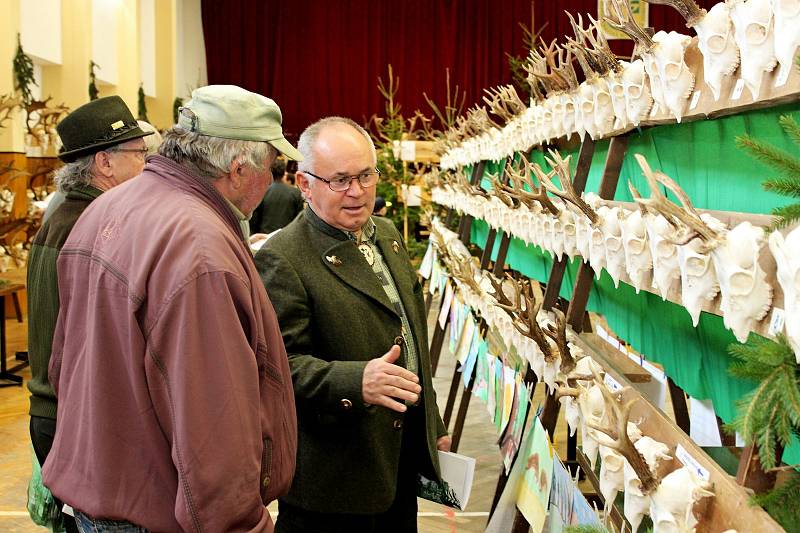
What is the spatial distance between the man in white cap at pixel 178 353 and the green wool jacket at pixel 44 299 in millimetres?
872

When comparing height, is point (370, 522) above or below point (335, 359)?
below

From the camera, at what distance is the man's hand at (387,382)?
2.19m

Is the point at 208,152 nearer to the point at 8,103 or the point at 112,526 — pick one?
the point at 112,526

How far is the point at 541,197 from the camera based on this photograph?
258 cm

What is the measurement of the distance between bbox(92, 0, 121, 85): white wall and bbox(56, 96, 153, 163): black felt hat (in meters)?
9.57

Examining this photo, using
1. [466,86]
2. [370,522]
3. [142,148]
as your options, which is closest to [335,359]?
[370,522]

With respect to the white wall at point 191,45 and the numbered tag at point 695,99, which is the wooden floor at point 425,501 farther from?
the white wall at point 191,45

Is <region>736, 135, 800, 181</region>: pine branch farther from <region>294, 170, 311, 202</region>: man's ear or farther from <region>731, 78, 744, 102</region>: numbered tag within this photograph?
<region>294, 170, 311, 202</region>: man's ear

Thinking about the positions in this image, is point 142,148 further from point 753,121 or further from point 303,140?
point 753,121

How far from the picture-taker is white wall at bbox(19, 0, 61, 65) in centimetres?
974

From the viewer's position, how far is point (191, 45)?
59.4 ft

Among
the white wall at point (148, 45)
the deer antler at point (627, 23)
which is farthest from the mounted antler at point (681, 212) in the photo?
the white wall at point (148, 45)

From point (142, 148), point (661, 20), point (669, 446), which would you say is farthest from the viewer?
point (661, 20)

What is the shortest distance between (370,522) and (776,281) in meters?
1.49
